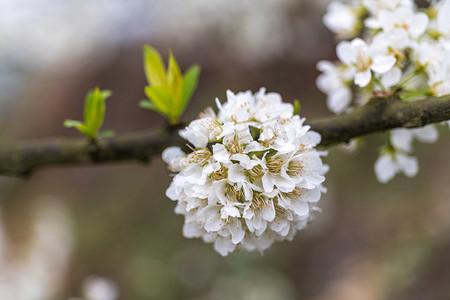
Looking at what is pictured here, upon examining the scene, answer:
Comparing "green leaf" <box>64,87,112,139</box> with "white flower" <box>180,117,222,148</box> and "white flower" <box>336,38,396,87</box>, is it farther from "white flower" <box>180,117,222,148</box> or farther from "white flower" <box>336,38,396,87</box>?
"white flower" <box>336,38,396,87</box>

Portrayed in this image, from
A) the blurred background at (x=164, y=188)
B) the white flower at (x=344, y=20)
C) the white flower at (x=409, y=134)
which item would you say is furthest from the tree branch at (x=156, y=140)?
the blurred background at (x=164, y=188)

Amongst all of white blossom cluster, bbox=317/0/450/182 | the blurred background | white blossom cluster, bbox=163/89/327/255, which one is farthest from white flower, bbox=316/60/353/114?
the blurred background

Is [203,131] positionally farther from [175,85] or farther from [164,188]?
[164,188]

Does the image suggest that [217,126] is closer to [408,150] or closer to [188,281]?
[408,150]

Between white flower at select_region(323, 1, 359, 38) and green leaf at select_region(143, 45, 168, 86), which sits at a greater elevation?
white flower at select_region(323, 1, 359, 38)

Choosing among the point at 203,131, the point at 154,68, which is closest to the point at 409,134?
the point at 203,131

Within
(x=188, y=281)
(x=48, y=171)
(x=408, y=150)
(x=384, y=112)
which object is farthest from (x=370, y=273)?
(x=48, y=171)
